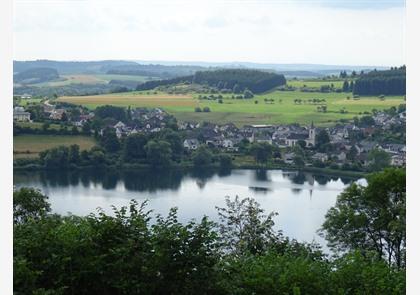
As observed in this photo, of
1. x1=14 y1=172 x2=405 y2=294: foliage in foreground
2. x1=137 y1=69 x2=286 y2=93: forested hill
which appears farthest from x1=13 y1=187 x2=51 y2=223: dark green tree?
x1=137 y1=69 x2=286 y2=93: forested hill

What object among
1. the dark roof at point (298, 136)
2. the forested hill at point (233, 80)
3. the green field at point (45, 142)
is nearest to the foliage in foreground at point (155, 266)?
the green field at point (45, 142)

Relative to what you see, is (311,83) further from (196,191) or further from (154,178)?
(196,191)

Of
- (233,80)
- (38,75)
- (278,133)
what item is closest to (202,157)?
(278,133)

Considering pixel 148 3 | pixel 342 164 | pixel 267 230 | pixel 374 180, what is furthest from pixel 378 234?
pixel 342 164

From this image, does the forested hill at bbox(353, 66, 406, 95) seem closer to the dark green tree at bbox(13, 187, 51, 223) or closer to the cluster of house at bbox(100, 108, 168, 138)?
the cluster of house at bbox(100, 108, 168, 138)

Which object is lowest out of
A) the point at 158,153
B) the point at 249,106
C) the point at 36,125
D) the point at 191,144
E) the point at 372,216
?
the point at 372,216

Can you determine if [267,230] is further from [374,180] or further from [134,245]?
[134,245]

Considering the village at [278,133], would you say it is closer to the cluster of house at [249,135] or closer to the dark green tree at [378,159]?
the cluster of house at [249,135]
